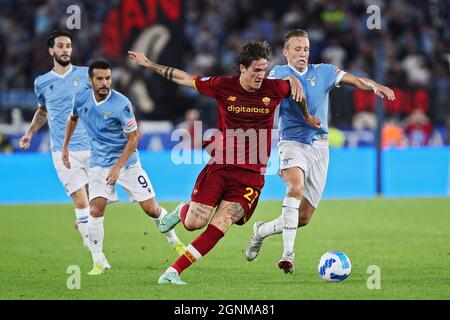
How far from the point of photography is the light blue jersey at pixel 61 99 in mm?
12648

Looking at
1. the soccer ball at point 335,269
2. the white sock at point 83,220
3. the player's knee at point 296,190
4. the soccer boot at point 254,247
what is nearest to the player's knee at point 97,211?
the white sock at point 83,220

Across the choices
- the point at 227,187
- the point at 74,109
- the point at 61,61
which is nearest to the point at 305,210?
the point at 227,187

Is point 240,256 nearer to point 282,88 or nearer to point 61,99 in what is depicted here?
point 61,99

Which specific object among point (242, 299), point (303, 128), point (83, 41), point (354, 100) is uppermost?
point (83, 41)

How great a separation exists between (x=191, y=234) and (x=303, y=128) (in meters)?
4.24

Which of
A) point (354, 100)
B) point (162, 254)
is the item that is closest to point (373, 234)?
point (162, 254)

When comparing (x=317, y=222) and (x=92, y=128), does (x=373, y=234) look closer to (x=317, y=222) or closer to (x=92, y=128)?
(x=317, y=222)

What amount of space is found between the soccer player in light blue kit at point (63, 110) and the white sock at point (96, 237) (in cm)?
133

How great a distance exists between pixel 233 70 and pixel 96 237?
10183 millimetres

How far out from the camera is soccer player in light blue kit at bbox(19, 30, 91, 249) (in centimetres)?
1253

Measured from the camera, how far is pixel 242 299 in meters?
8.74

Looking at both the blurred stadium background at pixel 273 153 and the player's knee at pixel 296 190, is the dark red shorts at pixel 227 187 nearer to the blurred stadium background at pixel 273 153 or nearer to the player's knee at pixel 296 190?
the blurred stadium background at pixel 273 153

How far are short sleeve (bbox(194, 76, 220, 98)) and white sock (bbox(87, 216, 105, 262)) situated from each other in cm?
205

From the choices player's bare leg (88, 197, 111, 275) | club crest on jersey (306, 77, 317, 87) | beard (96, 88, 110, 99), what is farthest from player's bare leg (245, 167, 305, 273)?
beard (96, 88, 110, 99)
